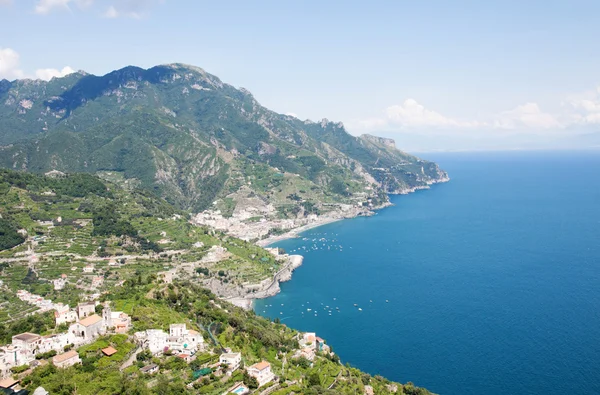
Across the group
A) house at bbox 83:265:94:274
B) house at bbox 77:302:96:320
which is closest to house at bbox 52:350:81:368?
house at bbox 77:302:96:320

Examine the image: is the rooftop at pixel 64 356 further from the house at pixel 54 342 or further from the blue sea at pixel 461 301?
the blue sea at pixel 461 301

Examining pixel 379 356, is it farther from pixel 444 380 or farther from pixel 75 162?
pixel 75 162

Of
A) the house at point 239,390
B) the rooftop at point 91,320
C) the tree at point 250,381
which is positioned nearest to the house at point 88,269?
the rooftop at point 91,320

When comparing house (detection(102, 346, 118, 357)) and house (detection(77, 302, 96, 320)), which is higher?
house (detection(77, 302, 96, 320))

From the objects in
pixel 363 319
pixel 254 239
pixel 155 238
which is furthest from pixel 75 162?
pixel 363 319

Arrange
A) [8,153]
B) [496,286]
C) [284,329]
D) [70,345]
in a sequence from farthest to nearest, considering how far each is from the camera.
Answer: [8,153]
[496,286]
[284,329]
[70,345]

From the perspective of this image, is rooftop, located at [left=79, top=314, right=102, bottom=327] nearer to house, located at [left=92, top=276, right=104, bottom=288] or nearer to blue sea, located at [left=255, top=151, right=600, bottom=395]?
house, located at [left=92, top=276, right=104, bottom=288]

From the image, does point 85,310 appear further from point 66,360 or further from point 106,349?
point 66,360
